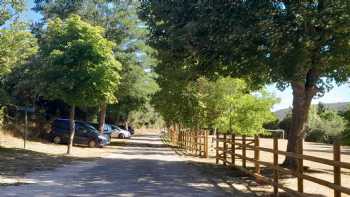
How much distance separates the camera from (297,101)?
20375 mm

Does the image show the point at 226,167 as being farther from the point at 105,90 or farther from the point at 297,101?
the point at 105,90

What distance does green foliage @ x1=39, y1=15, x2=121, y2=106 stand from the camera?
2625 centimetres

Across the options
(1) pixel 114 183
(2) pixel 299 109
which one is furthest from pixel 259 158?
(1) pixel 114 183

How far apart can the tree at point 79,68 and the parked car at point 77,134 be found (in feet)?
34.9

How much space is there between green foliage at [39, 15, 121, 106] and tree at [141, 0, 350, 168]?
26.5 feet

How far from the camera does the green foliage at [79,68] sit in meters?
26.2

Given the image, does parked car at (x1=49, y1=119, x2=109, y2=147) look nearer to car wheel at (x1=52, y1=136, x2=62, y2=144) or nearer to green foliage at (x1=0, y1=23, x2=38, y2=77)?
car wheel at (x1=52, y1=136, x2=62, y2=144)

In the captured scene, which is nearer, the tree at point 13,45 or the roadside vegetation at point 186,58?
the roadside vegetation at point 186,58

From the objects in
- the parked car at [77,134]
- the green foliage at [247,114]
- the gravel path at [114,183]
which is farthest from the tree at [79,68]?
the green foliage at [247,114]

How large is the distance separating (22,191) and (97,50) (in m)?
14.3

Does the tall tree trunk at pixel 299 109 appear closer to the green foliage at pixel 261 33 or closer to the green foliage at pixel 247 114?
the green foliage at pixel 261 33

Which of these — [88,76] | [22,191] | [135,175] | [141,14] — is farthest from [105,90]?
[22,191]

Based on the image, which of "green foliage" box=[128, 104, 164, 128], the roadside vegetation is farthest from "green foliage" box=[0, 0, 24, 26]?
"green foliage" box=[128, 104, 164, 128]

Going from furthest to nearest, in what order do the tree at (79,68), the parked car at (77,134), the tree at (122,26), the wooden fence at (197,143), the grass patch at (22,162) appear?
the tree at (122,26) < the parked car at (77,134) < the wooden fence at (197,143) < the tree at (79,68) < the grass patch at (22,162)
